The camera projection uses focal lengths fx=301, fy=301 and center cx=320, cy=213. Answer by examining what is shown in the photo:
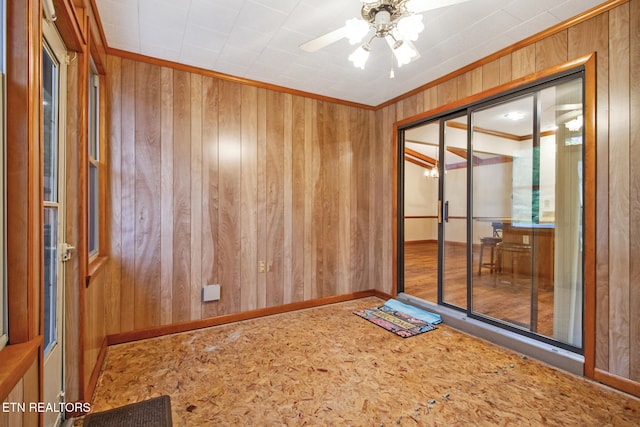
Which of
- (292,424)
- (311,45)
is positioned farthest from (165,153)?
(292,424)

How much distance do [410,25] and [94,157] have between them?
2.43 meters

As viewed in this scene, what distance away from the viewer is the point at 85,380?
1763mm

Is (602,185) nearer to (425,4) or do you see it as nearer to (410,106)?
(425,4)

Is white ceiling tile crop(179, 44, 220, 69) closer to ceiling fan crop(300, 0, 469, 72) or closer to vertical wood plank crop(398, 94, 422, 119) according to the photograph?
ceiling fan crop(300, 0, 469, 72)

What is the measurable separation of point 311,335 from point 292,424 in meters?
1.16

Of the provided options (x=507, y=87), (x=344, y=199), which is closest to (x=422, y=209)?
(x=344, y=199)

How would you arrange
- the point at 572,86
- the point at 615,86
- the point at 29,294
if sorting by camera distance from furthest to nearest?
the point at 572,86 < the point at 615,86 < the point at 29,294

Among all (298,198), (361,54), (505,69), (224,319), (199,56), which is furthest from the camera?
(298,198)

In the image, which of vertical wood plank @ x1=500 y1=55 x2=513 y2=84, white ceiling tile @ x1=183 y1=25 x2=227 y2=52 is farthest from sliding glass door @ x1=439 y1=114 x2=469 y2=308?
white ceiling tile @ x1=183 y1=25 x2=227 y2=52

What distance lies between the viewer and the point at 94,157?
92.7 inches

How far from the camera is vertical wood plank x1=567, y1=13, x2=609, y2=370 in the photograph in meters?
2.03

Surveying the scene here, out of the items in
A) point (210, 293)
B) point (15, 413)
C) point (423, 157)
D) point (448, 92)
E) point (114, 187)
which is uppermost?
point (448, 92)

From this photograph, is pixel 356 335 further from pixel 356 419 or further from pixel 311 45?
pixel 311 45

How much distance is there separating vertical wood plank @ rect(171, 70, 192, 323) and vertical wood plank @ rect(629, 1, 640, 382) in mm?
3408
